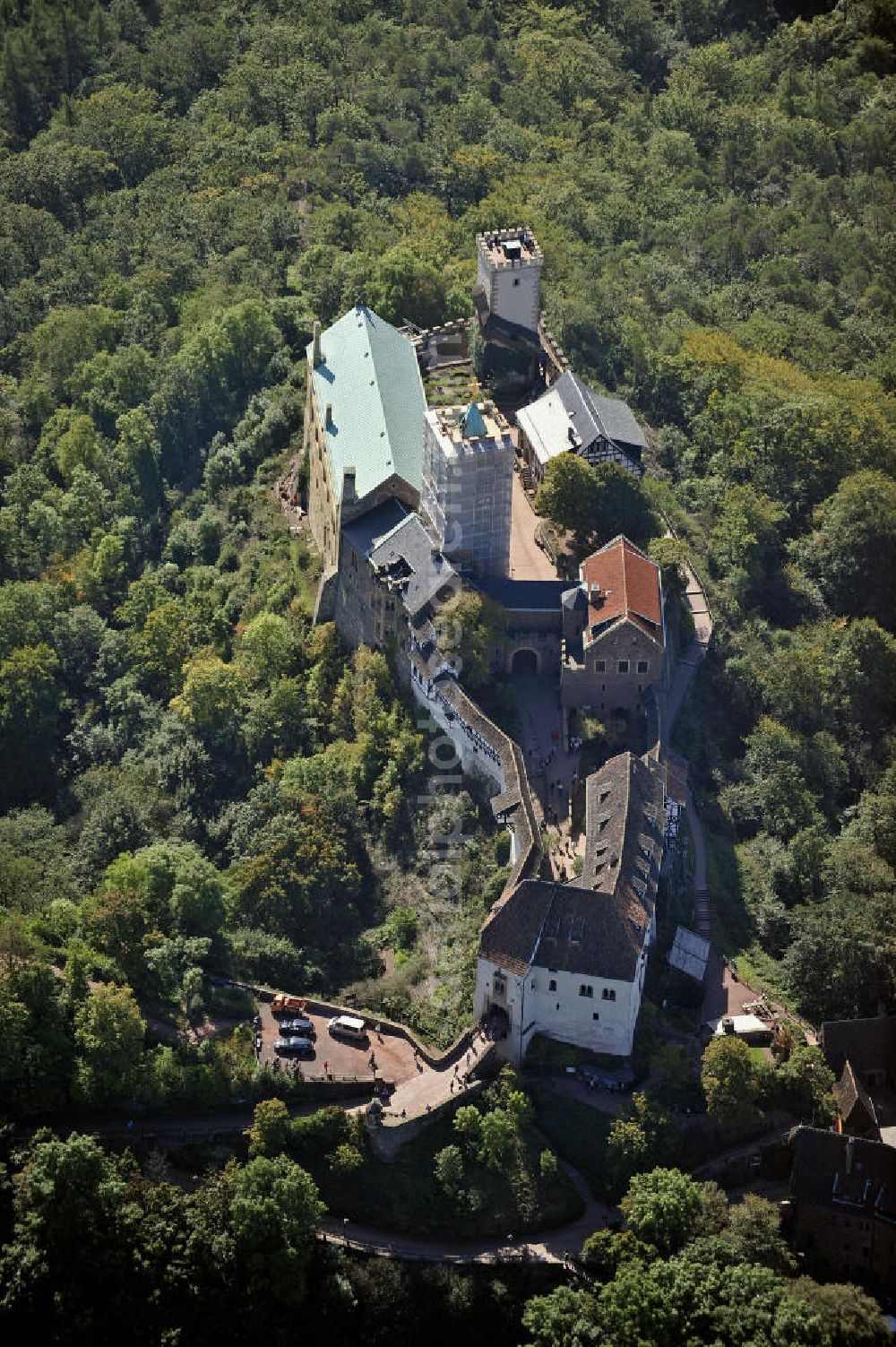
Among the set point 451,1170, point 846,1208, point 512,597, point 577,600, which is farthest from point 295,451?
point 846,1208

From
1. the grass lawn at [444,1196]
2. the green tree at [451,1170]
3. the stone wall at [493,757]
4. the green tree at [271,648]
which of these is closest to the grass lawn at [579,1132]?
the grass lawn at [444,1196]

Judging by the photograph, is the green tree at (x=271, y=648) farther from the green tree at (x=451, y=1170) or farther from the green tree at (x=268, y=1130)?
the green tree at (x=451, y=1170)

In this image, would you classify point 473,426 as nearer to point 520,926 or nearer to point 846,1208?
point 520,926

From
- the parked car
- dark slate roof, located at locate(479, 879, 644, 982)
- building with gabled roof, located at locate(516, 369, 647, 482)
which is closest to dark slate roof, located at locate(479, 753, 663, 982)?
dark slate roof, located at locate(479, 879, 644, 982)

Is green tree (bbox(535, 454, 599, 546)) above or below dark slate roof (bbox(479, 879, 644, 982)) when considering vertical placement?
above

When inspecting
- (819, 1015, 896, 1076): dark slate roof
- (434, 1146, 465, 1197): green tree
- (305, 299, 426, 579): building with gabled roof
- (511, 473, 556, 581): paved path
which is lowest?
(434, 1146, 465, 1197): green tree

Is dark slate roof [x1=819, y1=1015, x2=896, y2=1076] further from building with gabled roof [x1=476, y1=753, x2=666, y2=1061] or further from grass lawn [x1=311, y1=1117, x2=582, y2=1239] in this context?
grass lawn [x1=311, y1=1117, x2=582, y2=1239]
